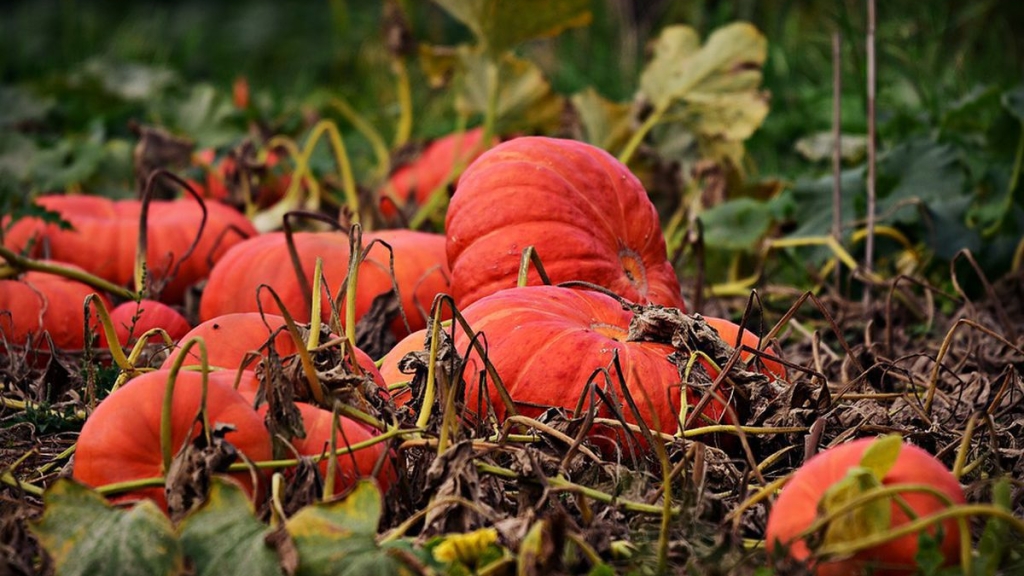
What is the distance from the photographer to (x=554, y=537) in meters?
1.33

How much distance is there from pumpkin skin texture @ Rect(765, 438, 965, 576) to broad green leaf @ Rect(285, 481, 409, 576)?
42cm

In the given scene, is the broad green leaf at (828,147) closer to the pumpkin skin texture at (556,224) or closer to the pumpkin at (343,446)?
the pumpkin skin texture at (556,224)

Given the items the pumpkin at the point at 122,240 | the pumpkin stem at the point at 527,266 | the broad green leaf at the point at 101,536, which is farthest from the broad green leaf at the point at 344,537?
the pumpkin at the point at 122,240

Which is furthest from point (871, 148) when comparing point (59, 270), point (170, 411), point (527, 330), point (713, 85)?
point (170, 411)

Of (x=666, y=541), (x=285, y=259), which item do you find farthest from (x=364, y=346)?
(x=666, y=541)

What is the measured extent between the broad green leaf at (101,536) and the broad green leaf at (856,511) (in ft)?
2.27

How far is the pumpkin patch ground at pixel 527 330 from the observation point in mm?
1364

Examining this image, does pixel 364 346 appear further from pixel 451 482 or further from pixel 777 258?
pixel 777 258

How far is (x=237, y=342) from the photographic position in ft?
6.00

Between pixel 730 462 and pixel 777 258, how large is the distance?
194 centimetres

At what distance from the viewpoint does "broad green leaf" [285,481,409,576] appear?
1.28 meters

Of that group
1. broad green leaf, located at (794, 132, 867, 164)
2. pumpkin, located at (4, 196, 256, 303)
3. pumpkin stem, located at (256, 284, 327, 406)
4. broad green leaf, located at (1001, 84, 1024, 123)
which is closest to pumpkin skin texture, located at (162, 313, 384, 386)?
pumpkin stem, located at (256, 284, 327, 406)

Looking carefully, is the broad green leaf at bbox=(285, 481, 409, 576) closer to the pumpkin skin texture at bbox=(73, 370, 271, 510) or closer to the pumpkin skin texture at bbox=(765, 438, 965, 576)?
the pumpkin skin texture at bbox=(73, 370, 271, 510)

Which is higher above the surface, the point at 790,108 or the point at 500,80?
the point at 500,80
